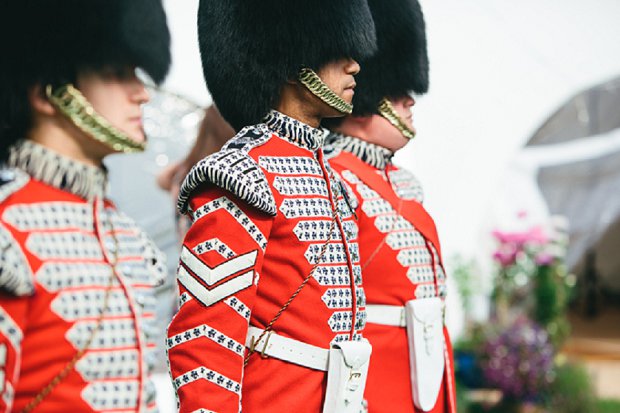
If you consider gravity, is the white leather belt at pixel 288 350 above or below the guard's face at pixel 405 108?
below

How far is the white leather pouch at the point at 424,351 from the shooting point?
7.24ft

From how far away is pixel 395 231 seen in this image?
2.29 meters

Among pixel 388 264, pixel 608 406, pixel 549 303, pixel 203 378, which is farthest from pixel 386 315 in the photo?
pixel 549 303

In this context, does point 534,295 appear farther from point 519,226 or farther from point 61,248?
point 61,248

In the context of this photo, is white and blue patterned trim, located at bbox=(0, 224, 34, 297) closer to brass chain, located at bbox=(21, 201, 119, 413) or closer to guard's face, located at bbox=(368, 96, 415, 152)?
brass chain, located at bbox=(21, 201, 119, 413)

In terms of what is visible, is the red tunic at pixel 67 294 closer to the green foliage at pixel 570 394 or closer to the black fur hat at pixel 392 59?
the black fur hat at pixel 392 59

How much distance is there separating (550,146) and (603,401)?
4013 mm

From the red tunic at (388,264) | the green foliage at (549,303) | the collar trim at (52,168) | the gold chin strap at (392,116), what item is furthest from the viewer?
the green foliage at (549,303)

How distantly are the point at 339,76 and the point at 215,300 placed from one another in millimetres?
578

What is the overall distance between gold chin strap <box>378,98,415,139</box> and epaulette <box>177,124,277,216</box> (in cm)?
70

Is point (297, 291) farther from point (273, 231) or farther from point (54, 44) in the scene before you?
point (54, 44)

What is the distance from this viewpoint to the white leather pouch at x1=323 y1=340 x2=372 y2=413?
5.73 ft

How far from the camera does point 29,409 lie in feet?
5.33

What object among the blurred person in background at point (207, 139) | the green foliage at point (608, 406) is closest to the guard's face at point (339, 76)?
the blurred person in background at point (207, 139)
